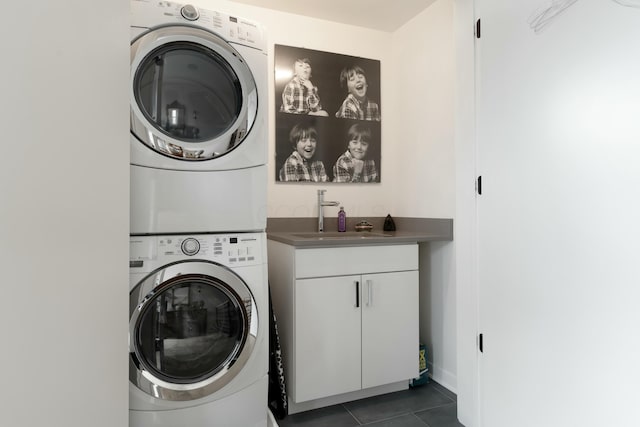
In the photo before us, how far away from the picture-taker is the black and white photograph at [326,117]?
2381 millimetres

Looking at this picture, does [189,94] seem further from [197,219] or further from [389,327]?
[389,327]

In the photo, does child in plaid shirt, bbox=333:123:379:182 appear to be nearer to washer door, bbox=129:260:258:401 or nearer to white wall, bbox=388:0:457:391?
white wall, bbox=388:0:457:391

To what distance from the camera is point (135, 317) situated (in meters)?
1.32

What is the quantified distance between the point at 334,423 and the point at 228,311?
2.79 ft

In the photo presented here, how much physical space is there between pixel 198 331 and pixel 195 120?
92 cm

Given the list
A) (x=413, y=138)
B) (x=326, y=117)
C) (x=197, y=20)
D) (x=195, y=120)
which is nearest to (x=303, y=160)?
(x=326, y=117)

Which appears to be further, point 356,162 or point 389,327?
point 356,162

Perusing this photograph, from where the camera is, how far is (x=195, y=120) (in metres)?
1.50

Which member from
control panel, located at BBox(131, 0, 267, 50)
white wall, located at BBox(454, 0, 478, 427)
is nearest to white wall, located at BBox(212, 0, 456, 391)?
white wall, located at BBox(454, 0, 478, 427)

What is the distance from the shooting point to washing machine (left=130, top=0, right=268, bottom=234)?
1396mm
